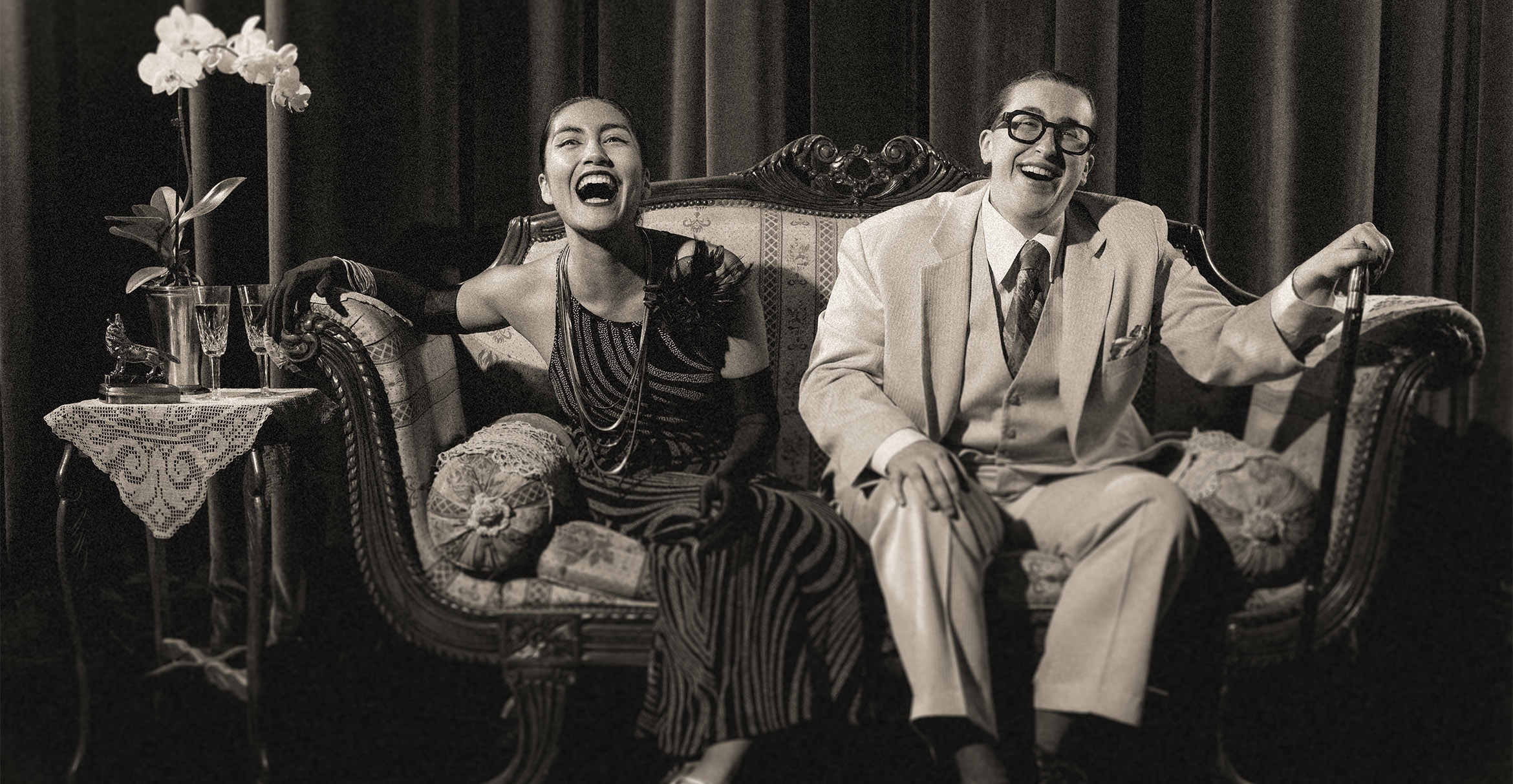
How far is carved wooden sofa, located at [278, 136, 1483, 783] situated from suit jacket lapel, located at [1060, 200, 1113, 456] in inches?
14.5

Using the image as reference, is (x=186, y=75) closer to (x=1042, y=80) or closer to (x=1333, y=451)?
(x=1042, y=80)

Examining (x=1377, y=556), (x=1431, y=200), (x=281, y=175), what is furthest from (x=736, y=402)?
(x=1431, y=200)

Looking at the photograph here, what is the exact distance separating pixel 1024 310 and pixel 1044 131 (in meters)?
0.33

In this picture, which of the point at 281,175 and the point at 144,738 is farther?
the point at 281,175

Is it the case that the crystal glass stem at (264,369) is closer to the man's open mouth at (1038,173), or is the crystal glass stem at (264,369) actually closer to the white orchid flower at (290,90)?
the white orchid flower at (290,90)

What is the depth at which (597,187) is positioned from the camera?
2174 millimetres

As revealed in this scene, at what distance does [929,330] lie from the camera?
208 centimetres

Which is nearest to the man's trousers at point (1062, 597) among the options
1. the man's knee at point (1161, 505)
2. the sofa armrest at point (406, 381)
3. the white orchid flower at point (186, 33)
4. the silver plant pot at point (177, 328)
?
the man's knee at point (1161, 505)

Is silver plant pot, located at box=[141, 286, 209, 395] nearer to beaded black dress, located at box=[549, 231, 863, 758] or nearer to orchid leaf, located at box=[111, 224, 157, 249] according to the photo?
orchid leaf, located at box=[111, 224, 157, 249]

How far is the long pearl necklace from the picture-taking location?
7.19 ft

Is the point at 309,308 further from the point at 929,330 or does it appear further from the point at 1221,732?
the point at 1221,732

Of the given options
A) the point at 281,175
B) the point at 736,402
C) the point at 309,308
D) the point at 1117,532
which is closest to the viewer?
the point at 1117,532

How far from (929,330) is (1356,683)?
120 centimetres

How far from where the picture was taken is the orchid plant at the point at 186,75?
7.52 feet
